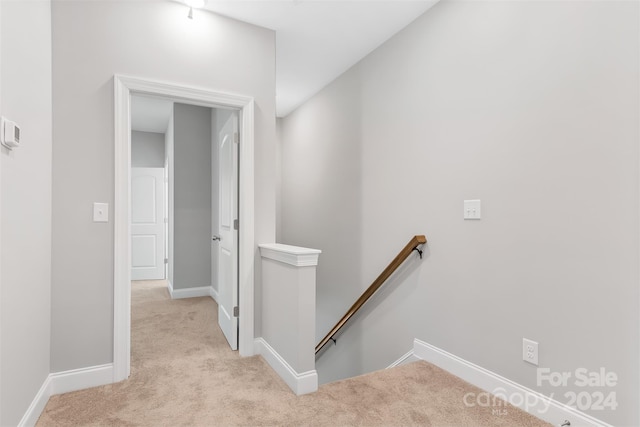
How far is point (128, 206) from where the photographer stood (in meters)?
2.26

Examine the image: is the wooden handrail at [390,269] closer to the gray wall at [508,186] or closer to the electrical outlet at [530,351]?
the gray wall at [508,186]

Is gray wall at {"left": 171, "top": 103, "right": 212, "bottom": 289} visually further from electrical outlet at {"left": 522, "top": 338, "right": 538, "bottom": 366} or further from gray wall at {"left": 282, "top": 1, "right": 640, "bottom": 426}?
electrical outlet at {"left": 522, "top": 338, "right": 538, "bottom": 366}

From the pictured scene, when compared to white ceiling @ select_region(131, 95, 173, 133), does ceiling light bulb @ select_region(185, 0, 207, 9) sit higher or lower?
lower

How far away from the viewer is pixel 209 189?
4.86m

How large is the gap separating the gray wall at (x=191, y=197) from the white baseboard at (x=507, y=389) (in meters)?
3.24

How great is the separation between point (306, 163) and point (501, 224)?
3064 millimetres

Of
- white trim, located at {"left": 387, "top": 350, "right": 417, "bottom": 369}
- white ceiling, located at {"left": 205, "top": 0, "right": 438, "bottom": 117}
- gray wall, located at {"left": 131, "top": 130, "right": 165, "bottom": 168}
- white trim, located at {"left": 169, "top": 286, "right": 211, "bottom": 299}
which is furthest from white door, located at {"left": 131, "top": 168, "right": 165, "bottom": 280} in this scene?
white trim, located at {"left": 387, "top": 350, "right": 417, "bottom": 369}

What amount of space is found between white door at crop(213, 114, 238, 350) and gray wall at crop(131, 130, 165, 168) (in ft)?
11.6

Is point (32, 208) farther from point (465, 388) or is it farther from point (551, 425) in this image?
point (551, 425)

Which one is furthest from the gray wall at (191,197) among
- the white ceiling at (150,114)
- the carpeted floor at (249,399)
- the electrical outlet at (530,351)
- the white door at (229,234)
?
the electrical outlet at (530,351)

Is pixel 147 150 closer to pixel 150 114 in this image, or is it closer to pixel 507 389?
pixel 150 114

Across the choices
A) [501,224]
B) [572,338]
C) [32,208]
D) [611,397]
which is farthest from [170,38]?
[611,397]

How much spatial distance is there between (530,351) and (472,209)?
88 cm

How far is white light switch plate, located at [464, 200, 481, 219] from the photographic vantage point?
7.26 ft
